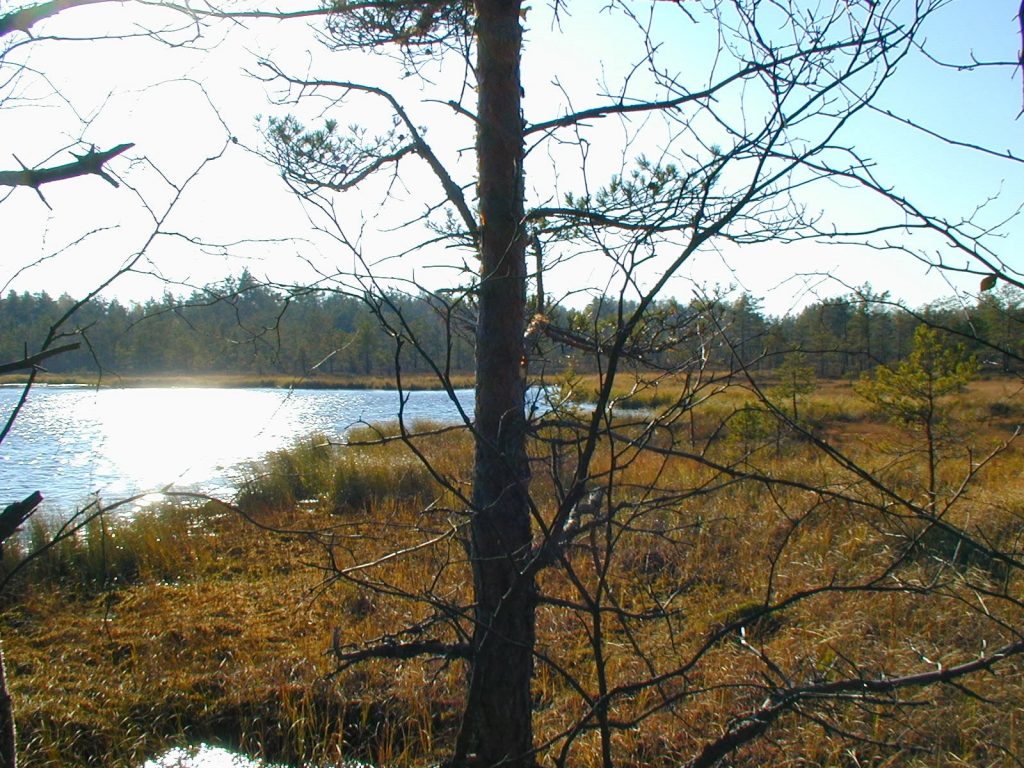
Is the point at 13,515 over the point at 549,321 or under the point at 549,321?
under

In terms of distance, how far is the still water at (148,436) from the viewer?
1119cm

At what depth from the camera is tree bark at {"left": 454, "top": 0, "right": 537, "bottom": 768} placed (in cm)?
250

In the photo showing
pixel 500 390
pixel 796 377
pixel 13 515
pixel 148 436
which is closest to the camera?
pixel 13 515

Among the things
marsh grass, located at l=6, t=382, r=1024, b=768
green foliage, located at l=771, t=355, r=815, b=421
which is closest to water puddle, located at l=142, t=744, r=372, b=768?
marsh grass, located at l=6, t=382, r=1024, b=768

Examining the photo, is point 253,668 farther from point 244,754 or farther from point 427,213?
point 427,213

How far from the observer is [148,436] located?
21.5 metres

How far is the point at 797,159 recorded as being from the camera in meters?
1.40

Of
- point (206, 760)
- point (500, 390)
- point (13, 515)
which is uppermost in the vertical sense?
point (500, 390)

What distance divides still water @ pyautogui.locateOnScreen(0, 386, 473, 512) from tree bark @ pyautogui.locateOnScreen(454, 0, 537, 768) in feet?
1.79

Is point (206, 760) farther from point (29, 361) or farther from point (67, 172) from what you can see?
point (67, 172)

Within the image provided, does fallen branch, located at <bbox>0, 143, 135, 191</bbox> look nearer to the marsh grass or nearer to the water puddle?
the marsh grass

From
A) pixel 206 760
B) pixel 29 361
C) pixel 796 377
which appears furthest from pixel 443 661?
pixel 796 377

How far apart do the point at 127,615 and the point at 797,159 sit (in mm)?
6148

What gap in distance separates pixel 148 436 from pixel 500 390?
21292 mm
